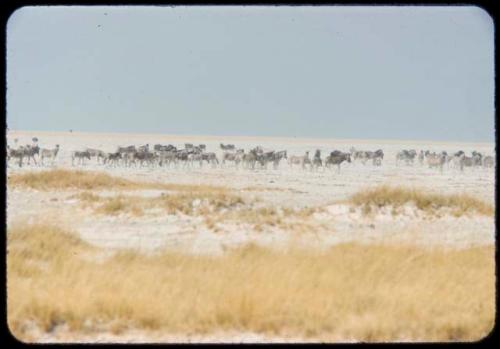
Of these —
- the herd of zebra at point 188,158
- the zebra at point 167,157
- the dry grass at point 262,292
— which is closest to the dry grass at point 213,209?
the dry grass at point 262,292

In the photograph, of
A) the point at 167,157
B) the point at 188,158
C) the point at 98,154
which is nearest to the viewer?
the point at 167,157

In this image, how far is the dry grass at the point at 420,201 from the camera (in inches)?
495

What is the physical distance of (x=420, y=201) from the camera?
42.4 feet

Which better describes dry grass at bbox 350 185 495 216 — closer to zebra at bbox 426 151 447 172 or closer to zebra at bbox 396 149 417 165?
zebra at bbox 426 151 447 172

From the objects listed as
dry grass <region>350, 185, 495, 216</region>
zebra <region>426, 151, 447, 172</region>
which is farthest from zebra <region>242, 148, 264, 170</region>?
dry grass <region>350, 185, 495, 216</region>

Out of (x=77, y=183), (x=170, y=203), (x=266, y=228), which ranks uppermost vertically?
(x=77, y=183)

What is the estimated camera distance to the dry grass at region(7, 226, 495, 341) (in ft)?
16.5

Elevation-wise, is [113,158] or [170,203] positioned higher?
[113,158]

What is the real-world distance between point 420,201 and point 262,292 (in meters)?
8.29

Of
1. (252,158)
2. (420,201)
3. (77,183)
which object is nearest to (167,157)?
(252,158)

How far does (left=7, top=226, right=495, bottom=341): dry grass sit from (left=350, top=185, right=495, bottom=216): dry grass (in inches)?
194

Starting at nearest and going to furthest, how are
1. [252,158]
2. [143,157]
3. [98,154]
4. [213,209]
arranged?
[213,209] < [143,157] < [252,158] < [98,154]

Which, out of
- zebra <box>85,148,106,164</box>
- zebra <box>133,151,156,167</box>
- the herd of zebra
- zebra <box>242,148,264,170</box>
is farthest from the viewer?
zebra <box>85,148,106,164</box>

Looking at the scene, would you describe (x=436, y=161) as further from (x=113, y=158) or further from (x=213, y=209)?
(x=213, y=209)
